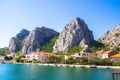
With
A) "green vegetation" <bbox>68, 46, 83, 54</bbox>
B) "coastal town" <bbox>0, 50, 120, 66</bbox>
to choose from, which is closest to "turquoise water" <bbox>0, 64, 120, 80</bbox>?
"coastal town" <bbox>0, 50, 120, 66</bbox>

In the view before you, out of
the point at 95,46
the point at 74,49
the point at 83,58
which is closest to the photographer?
the point at 83,58

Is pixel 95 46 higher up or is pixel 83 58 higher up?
pixel 95 46

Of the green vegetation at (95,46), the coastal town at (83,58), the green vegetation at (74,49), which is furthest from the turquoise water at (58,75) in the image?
the green vegetation at (95,46)

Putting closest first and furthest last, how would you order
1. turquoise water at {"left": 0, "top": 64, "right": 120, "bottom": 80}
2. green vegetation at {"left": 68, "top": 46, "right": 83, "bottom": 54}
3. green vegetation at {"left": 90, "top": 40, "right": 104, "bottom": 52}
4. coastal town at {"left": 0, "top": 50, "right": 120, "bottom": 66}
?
turquoise water at {"left": 0, "top": 64, "right": 120, "bottom": 80}
coastal town at {"left": 0, "top": 50, "right": 120, "bottom": 66}
green vegetation at {"left": 68, "top": 46, "right": 83, "bottom": 54}
green vegetation at {"left": 90, "top": 40, "right": 104, "bottom": 52}

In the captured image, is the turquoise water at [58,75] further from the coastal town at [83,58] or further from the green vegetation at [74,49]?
the green vegetation at [74,49]

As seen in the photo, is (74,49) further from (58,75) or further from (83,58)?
(58,75)

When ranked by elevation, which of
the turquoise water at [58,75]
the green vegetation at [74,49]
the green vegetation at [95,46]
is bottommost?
the turquoise water at [58,75]

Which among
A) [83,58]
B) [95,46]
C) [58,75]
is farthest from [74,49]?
[58,75]

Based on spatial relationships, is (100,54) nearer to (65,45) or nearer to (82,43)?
(82,43)

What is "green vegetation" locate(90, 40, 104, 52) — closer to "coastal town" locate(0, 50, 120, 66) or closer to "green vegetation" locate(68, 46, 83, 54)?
"green vegetation" locate(68, 46, 83, 54)

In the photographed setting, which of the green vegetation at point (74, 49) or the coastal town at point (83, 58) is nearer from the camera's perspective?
the coastal town at point (83, 58)

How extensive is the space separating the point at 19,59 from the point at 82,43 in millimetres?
47603

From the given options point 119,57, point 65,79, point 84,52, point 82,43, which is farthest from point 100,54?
point 65,79

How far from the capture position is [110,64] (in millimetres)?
110688
